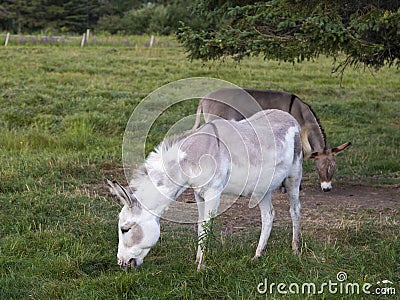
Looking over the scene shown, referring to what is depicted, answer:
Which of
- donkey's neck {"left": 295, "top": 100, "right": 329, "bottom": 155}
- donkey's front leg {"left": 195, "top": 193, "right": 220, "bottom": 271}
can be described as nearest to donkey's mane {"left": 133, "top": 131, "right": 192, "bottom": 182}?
donkey's front leg {"left": 195, "top": 193, "right": 220, "bottom": 271}

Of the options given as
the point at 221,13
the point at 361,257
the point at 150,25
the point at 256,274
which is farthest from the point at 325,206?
the point at 150,25

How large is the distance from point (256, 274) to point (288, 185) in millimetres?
1417

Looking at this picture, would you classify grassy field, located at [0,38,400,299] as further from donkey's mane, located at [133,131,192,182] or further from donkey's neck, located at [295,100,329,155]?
donkey's mane, located at [133,131,192,182]

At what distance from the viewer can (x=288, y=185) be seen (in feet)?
19.0

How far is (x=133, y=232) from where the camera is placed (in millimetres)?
4680

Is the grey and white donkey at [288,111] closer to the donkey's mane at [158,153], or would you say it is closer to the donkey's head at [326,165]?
the donkey's head at [326,165]

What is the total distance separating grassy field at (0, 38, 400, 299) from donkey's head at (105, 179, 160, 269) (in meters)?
0.14

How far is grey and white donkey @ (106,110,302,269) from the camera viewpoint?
4.72 metres

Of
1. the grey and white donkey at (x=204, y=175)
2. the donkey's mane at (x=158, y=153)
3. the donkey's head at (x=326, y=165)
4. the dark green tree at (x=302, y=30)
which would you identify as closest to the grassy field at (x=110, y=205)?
the grey and white donkey at (x=204, y=175)

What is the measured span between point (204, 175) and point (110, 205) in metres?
2.20

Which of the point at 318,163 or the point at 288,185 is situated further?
the point at 318,163

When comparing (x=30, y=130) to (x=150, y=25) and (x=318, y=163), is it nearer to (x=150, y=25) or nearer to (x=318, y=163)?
(x=318, y=163)

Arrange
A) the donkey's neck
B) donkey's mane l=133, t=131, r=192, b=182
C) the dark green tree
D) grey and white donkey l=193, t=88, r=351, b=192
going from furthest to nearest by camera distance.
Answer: the donkey's neck → grey and white donkey l=193, t=88, r=351, b=192 → the dark green tree → donkey's mane l=133, t=131, r=192, b=182

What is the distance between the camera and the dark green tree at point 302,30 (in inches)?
276
